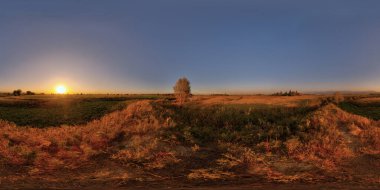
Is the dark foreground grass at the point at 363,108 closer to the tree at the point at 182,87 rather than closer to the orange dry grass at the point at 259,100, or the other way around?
the orange dry grass at the point at 259,100

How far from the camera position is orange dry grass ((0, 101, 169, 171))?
1770cm

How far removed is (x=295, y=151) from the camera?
19344 millimetres

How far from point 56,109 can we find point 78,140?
9.76 metres

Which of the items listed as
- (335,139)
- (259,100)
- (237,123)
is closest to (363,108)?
(259,100)

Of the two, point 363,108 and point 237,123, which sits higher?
point 363,108

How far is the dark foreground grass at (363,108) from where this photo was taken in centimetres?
2802

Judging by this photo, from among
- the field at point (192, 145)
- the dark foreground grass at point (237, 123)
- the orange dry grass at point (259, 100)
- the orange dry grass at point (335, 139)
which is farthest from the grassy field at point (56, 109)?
the orange dry grass at point (335, 139)

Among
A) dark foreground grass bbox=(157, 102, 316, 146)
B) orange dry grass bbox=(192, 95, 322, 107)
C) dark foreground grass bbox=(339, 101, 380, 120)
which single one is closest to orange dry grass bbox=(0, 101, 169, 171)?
dark foreground grass bbox=(157, 102, 316, 146)

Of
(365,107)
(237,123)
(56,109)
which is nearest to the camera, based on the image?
(237,123)

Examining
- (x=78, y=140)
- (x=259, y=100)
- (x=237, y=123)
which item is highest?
(x=259, y=100)

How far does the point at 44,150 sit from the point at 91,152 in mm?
2730

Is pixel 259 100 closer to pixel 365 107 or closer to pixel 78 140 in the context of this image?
pixel 365 107

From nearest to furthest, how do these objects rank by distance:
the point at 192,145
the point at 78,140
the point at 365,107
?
the point at 192,145 < the point at 78,140 < the point at 365,107

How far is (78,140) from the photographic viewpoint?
837 inches
